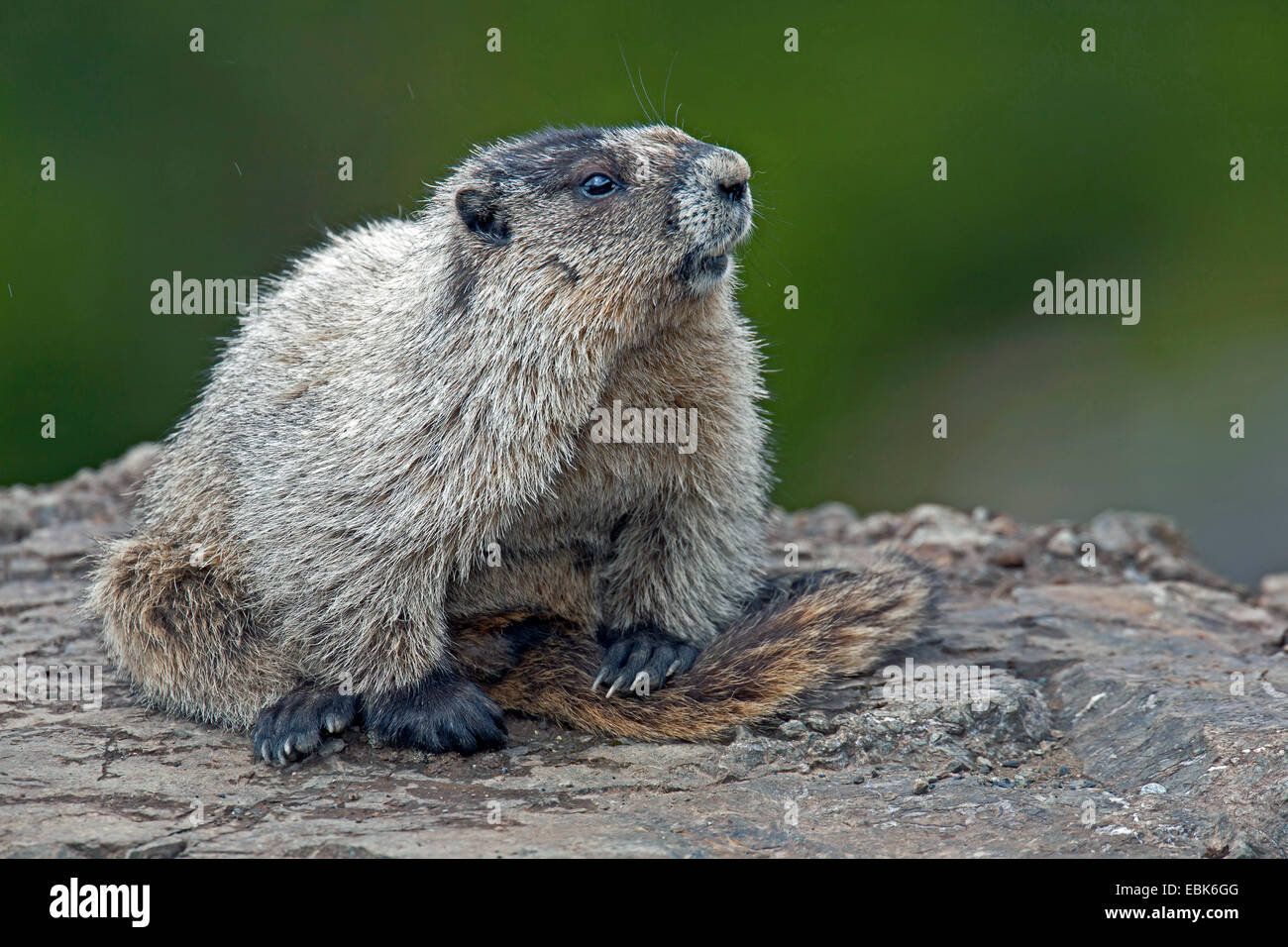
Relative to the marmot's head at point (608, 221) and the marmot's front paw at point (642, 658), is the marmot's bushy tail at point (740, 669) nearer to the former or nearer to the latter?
the marmot's front paw at point (642, 658)

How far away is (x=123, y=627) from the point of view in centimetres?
552

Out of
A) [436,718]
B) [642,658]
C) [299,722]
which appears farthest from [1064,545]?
[299,722]

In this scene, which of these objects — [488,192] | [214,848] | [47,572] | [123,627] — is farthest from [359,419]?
[47,572]

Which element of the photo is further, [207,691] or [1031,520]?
[1031,520]

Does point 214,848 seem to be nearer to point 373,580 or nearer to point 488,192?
point 373,580

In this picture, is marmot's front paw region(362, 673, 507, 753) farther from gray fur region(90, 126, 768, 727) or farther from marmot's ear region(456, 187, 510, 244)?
marmot's ear region(456, 187, 510, 244)

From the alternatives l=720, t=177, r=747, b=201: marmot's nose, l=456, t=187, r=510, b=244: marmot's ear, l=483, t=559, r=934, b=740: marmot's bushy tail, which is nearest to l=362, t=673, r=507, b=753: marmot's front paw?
l=483, t=559, r=934, b=740: marmot's bushy tail

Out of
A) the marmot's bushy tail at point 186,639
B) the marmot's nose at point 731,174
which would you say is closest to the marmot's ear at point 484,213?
the marmot's nose at point 731,174

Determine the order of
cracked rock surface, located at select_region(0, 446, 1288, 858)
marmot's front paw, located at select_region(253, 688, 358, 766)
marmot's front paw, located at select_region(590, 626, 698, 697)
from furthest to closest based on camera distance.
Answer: marmot's front paw, located at select_region(590, 626, 698, 697) < marmot's front paw, located at select_region(253, 688, 358, 766) < cracked rock surface, located at select_region(0, 446, 1288, 858)

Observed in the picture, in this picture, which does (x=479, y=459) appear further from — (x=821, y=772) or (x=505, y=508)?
(x=821, y=772)

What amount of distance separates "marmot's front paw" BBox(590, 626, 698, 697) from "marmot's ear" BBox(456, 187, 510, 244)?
170 centimetres

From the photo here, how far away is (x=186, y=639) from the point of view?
537cm

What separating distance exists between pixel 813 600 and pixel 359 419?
6.55 feet

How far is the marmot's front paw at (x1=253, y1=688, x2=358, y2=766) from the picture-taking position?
16.1 ft
